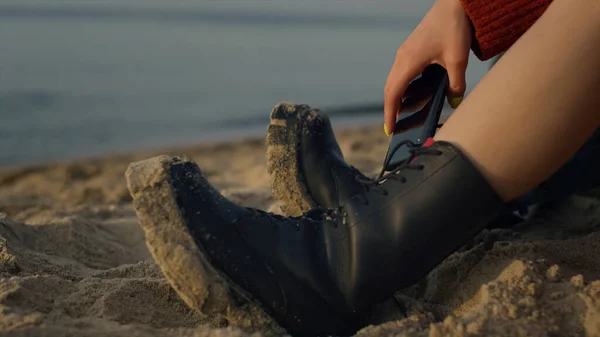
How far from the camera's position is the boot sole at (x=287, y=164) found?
1.42 meters

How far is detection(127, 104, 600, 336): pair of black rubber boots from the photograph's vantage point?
100 centimetres

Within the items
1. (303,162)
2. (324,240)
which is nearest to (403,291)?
(324,240)

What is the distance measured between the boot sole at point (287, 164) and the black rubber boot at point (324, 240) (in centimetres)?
33

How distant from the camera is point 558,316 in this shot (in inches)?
37.1

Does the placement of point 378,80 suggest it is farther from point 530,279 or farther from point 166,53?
point 530,279

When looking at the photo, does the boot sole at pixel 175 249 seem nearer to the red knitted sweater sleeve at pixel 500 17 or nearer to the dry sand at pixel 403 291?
the dry sand at pixel 403 291

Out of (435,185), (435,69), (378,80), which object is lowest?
(378,80)

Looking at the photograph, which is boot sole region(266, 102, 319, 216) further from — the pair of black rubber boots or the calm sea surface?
the calm sea surface

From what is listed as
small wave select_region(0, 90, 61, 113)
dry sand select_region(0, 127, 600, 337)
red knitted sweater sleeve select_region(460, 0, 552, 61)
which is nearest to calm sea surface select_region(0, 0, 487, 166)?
small wave select_region(0, 90, 61, 113)

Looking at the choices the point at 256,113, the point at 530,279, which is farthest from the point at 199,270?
the point at 256,113

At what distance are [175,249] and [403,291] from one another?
21.6 inches

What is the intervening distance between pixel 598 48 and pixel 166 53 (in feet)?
29.1

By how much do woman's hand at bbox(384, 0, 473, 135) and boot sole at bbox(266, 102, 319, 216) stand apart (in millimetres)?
263

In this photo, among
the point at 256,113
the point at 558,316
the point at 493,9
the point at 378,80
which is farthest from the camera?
the point at 378,80
